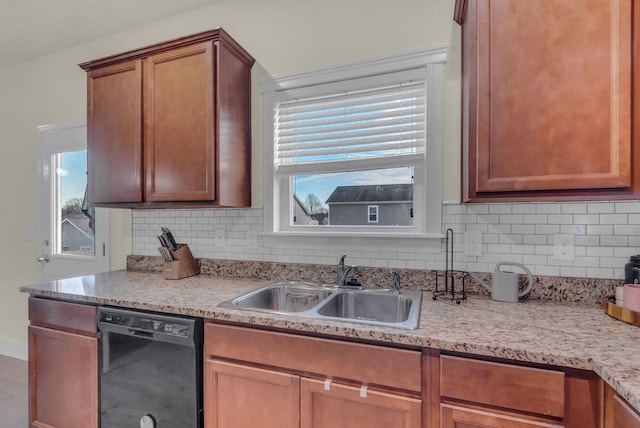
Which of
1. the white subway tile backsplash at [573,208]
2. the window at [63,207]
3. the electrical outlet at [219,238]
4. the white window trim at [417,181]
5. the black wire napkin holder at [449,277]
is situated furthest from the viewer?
the window at [63,207]

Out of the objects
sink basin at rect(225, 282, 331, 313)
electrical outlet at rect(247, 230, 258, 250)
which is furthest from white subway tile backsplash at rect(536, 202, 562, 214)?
electrical outlet at rect(247, 230, 258, 250)

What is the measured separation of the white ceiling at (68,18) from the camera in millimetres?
2285

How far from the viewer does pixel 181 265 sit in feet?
6.88

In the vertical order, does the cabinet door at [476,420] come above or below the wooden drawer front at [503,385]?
below

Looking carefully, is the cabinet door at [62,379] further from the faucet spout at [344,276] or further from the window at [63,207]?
the faucet spout at [344,276]

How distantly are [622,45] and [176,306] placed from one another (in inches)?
80.6

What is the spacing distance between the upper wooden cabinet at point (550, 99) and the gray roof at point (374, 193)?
56cm

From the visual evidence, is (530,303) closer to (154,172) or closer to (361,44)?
(361,44)

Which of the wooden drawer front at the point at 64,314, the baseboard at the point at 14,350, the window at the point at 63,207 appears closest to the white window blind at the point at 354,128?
the wooden drawer front at the point at 64,314

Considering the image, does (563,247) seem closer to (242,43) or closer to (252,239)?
(252,239)

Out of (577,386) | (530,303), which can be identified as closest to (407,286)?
(530,303)

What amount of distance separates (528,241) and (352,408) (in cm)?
117

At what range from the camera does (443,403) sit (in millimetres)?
1086

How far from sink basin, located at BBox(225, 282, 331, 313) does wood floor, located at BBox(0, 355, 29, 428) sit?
1.85m
